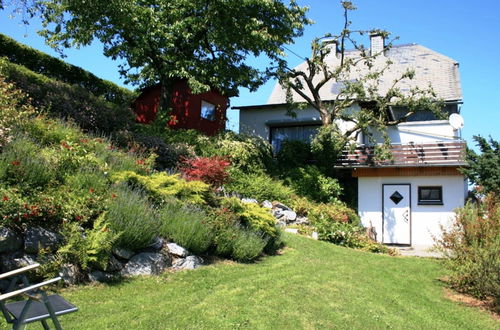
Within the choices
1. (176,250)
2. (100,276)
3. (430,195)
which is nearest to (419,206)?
(430,195)

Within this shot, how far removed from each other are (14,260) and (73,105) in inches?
276

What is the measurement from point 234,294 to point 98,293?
6.02 feet

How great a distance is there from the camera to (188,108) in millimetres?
18750

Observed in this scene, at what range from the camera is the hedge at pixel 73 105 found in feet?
34.3

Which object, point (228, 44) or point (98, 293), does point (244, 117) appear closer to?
point (228, 44)

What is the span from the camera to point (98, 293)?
5305 millimetres

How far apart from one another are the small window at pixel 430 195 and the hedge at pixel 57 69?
14.7m

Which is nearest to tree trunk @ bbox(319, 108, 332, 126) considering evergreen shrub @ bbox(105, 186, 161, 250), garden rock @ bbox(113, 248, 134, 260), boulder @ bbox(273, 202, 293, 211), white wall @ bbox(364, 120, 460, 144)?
white wall @ bbox(364, 120, 460, 144)

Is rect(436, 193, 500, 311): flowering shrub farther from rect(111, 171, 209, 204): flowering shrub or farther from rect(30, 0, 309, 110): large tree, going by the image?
rect(30, 0, 309, 110): large tree

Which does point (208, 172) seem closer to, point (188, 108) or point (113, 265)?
point (113, 265)

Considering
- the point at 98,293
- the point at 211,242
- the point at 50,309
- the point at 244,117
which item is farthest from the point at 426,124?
the point at 50,309

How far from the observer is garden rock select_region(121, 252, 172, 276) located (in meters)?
6.24

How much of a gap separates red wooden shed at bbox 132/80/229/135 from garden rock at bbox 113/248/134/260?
1149cm

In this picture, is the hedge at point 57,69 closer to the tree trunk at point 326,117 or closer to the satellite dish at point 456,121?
the tree trunk at point 326,117
